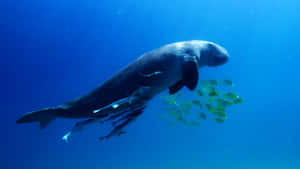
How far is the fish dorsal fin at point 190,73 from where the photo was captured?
13.5 ft

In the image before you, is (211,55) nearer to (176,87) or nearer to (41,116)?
(176,87)

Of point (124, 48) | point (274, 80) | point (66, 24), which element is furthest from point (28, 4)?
point (274, 80)

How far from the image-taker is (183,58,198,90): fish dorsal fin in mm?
4109

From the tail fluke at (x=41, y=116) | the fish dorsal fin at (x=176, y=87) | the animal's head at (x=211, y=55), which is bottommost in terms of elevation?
the tail fluke at (x=41, y=116)

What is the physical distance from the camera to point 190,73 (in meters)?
4.11

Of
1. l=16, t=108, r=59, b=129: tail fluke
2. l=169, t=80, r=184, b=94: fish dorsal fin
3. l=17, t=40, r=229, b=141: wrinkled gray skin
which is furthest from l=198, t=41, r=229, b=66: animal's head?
l=16, t=108, r=59, b=129: tail fluke

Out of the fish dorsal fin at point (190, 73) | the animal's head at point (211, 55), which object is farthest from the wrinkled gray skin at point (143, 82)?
the animal's head at point (211, 55)

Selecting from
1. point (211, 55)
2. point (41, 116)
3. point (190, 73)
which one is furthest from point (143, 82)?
point (41, 116)

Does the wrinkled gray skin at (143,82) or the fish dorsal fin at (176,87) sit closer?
the wrinkled gray skin at (143,82)

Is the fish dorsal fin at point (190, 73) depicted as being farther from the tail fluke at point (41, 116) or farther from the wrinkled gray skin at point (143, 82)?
the tail fluke at point (41, 116)

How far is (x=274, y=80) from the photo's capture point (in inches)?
2862

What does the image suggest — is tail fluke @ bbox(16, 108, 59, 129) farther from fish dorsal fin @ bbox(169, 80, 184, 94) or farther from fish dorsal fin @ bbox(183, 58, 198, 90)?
fish dorsal fin @ bbox(183, 58, 198, 90)

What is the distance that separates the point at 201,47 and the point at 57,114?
2.80 metres

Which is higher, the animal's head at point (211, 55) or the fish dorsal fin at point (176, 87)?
the animal's head at point (211, 55)
